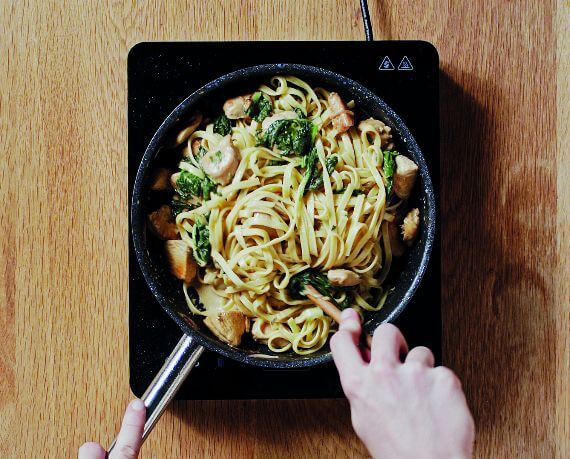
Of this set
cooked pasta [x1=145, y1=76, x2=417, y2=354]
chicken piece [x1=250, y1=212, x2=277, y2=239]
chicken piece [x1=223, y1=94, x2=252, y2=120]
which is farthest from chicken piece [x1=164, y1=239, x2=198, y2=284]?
chicken piece [x1=223, y1=94, x2=252, y2=120]

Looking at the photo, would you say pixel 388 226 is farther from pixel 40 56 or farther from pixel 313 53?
pixel 40 56

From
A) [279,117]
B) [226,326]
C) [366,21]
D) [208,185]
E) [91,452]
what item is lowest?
[91,452]

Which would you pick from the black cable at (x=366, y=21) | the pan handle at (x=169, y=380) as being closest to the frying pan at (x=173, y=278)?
the pan handle at (x=169, y=380)

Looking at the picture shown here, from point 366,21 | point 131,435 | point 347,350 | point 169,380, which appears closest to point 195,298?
point 169,380

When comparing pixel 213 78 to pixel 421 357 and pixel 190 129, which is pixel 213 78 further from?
pixel 421 357

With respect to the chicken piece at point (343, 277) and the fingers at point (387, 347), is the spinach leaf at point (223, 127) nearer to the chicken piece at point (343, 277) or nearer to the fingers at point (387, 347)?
the chicken piece at point (343, 277)

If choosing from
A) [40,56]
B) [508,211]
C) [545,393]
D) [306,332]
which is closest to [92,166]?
[40,56]

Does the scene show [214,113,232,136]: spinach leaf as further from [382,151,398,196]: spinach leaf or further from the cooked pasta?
[382,151,398,196]: spinach leaf
